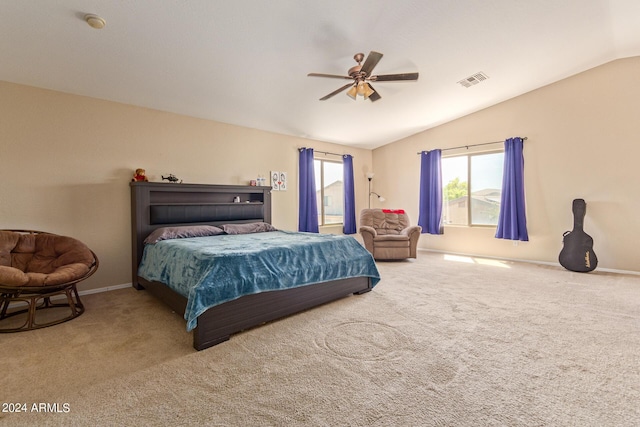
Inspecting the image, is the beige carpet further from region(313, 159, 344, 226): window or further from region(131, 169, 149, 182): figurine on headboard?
region(313, 159, 344, 226): window

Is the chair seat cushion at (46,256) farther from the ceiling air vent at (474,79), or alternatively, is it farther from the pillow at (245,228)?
the ceiling air vent at (474,79)

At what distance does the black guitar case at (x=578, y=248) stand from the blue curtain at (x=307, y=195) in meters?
4.21

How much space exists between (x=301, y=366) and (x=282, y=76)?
3.25m

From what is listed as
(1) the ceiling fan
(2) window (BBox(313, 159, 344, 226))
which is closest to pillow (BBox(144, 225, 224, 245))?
(1) the ceiling fan

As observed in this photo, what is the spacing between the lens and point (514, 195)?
195 inches

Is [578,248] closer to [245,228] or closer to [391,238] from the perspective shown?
[391,238]

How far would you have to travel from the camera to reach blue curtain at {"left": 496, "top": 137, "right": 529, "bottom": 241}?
4.95 m

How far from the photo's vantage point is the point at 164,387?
1641 mm

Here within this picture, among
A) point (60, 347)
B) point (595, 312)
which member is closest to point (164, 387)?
point (60, 347)

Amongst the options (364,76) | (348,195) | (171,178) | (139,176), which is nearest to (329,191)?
(348,195)

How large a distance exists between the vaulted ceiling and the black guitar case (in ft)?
7.19

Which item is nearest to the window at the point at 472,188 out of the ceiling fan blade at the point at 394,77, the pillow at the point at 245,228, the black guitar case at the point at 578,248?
the black guitar case at the point at 578,248

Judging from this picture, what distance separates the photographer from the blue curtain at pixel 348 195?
6590 mm

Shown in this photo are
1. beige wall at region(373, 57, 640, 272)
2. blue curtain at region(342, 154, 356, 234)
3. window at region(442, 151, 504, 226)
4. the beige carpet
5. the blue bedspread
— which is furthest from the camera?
blue curtain at region(342, 154, 356, 234)
